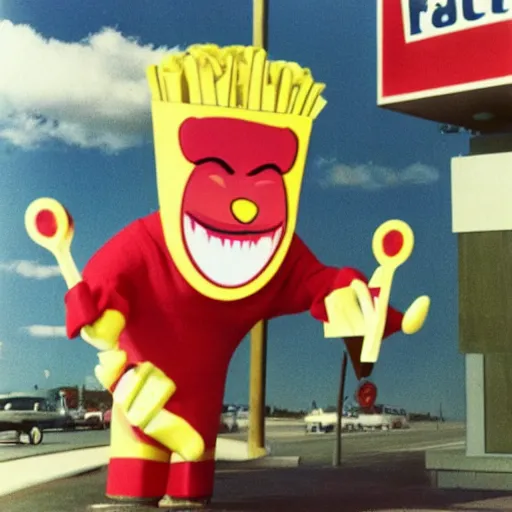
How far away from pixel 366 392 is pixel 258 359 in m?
1.02

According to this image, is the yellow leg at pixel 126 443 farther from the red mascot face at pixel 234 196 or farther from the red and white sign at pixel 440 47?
the red and white sign at pixel 440 47

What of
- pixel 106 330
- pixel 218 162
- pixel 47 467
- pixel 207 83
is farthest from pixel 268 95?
pixel 47 467

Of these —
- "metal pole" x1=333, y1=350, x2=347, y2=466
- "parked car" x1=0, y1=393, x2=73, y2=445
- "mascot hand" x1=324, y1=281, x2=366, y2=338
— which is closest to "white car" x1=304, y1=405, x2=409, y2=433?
"metal pole" x1=333, y1=350, x2=347, y2=466

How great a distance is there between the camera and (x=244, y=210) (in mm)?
7746

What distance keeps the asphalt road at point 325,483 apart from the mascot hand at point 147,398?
2.16 ft

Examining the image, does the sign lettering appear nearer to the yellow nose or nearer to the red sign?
the yellow nose

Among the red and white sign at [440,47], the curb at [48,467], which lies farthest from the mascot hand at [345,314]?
the red and white sign at [440,47]

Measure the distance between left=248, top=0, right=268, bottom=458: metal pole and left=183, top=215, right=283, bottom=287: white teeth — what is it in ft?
5.20

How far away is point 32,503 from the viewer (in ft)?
27.3

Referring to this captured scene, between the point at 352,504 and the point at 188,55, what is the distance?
11.8 ft

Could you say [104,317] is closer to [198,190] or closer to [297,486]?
[198,190]

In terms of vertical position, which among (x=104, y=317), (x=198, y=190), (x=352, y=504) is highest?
(x=198, y=190)

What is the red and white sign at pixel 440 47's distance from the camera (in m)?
9.12

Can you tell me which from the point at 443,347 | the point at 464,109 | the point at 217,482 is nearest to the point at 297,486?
the point at 217,482
